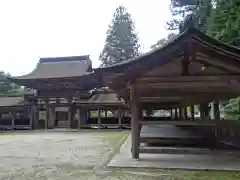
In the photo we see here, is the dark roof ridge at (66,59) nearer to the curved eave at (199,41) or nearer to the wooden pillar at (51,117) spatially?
the wooden pillar at (51,117)

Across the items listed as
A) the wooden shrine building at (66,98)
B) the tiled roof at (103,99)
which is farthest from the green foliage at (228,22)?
the wooden shrine building at (66,98)

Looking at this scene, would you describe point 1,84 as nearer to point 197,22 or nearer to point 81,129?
point 81,129

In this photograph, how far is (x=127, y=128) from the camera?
23781 millimetres

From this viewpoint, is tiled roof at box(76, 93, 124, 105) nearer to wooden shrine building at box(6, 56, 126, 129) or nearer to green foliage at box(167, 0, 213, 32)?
wooden shrine building at box(6, 56, 126, 129)

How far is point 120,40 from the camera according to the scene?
4703 cm

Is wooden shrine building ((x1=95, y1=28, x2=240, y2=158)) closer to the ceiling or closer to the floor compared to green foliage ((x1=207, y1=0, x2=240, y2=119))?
closer to the floor

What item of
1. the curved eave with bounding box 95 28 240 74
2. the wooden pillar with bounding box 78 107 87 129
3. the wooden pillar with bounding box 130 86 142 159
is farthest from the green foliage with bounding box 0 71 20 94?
the curved eave with bounding box 95 28 240 74

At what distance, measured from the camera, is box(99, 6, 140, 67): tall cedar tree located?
150 feet

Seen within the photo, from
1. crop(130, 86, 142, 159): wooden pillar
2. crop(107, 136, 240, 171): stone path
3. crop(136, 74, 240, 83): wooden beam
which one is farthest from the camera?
crop(130, 86, 142, 159): wooden pillar

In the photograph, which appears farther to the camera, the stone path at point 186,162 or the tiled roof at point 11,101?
the tiled roof at point 11,101

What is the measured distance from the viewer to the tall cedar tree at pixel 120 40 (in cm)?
4581

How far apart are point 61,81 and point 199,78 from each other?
68.0ft

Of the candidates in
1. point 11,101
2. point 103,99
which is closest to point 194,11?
point 103,99

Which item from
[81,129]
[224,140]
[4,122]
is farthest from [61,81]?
[224,140]
